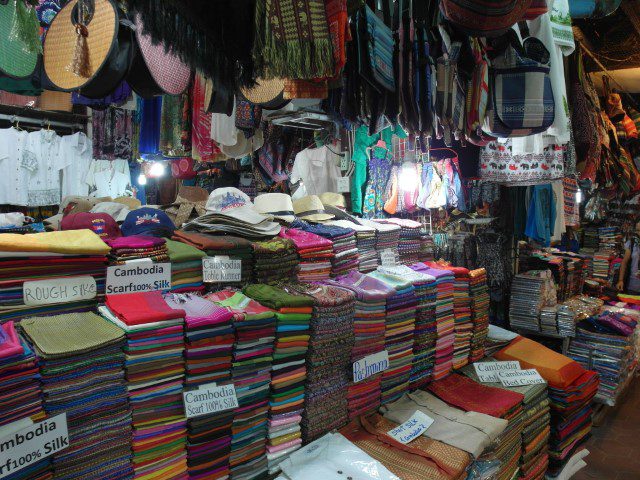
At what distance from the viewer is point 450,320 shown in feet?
8.82

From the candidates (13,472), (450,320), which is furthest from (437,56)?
(13,472)

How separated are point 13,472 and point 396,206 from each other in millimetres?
4345

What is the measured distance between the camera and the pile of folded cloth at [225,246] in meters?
1.86

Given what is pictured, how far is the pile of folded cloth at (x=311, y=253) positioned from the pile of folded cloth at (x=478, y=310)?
1.11 metres

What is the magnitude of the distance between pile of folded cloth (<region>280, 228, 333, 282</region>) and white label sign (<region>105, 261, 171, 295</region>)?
66 centimetres

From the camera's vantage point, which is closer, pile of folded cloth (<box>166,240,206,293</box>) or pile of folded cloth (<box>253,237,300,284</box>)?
pile of folded cloth (<box>166,240,206,293</box>)

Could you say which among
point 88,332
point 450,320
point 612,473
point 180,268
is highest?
point 180,268

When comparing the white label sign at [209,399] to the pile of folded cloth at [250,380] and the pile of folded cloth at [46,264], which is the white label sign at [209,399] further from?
the pile of folded cloth at [46,264]

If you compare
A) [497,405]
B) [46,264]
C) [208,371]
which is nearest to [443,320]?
[497,405]

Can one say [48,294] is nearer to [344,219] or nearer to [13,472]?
[13,472]

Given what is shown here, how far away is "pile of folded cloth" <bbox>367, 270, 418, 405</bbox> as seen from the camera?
2.27 metres

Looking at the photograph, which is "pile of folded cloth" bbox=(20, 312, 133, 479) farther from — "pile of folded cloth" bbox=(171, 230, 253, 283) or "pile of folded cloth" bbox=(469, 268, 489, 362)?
"pile of folded cloth" bbox=(469, 268, 489, 362)

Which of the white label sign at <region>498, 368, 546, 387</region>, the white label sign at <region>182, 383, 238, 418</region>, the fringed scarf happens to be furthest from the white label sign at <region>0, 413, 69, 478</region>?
the white label sign at <region>498, 368, 546, 387</region>

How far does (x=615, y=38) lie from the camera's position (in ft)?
16.8
